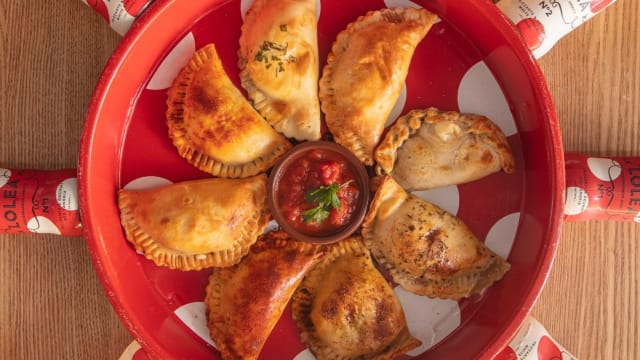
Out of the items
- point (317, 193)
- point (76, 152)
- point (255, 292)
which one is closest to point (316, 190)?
point (317, 193)

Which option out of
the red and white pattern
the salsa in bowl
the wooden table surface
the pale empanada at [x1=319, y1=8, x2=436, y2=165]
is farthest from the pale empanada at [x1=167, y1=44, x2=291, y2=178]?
the wooden table surface

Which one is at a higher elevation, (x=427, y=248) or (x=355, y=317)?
(x=427, y=248)

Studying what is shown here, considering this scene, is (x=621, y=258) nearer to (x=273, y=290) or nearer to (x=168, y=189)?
(x=273, y=290)

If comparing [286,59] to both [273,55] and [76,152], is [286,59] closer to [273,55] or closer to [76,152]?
[273,55]

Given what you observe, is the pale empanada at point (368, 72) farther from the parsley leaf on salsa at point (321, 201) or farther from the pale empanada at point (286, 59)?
the parsley leaf on salsa at point (321, 201)

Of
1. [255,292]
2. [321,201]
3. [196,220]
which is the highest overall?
[321,201]

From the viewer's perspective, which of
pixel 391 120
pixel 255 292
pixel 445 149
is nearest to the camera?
pixel 255 292

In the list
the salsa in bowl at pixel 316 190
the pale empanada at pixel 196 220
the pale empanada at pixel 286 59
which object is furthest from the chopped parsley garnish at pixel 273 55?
the pale empanada at pixel 196 220

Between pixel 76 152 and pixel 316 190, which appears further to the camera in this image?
pixel 76 152
